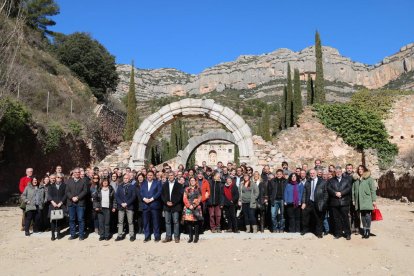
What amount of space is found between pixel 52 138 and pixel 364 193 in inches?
620

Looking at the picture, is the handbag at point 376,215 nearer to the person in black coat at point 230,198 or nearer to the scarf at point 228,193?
the person in black coat at point 230,198

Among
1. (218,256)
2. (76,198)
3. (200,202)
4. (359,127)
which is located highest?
(359,127)

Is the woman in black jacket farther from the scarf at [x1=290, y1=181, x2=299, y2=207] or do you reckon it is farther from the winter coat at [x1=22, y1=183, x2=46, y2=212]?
the scarf at [x1=290, y1=181, x2=299, y2=207]

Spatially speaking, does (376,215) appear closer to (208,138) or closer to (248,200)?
(248,200)

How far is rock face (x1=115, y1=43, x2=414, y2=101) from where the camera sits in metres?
106

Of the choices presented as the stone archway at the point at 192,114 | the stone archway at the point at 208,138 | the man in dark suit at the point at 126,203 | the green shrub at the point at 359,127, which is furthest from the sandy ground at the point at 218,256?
the green shrub at the point at 359,127

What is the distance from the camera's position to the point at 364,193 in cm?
773

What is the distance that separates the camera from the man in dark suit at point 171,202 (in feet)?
25.8

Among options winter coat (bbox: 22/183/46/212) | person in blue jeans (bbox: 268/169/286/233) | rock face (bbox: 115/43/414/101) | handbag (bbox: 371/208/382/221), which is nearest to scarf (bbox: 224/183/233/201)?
person in blue jeans (bbox: 268/169/286/233)

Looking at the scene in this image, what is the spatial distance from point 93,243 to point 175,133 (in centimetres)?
3367

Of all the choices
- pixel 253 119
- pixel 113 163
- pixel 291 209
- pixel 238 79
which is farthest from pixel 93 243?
pixel 238 79

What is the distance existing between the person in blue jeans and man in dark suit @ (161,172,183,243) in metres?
2.16

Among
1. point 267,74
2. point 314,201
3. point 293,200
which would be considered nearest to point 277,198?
point 293,200

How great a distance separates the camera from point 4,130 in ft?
50.4
